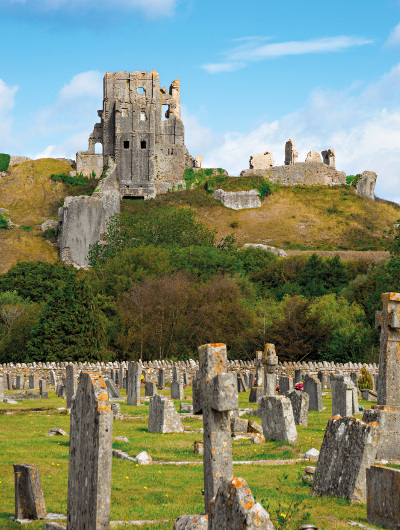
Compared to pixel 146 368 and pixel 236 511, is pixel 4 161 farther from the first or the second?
pixel 236 511

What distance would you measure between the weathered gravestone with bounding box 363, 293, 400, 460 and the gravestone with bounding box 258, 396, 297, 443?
200 cm

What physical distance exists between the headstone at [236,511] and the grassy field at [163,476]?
5.80 ft

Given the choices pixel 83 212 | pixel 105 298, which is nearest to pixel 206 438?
pixel 105 298

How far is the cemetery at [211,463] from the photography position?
7.30 metres

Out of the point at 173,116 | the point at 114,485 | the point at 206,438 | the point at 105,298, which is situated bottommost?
the point at 114,485

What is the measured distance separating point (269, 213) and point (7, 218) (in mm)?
30015

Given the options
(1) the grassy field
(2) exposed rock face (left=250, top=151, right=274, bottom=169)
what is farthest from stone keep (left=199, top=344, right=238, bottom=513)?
(2) exposed rock face (left=250, top=151, right=274, bottom=169)

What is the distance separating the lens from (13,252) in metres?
79.6

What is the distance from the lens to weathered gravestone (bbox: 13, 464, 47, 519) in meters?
8.98

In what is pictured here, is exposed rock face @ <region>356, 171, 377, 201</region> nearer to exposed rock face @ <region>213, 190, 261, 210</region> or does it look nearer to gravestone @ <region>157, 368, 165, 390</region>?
exposed rock face @ <region>213, 190, 261, 210</region>

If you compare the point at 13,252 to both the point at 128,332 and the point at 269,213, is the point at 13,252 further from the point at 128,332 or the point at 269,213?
the point at 128,332

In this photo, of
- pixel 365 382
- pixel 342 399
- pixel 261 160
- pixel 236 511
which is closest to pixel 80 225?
pixel 261 160

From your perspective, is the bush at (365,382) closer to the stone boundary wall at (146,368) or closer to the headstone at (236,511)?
the stone boundary wall at (146,368)

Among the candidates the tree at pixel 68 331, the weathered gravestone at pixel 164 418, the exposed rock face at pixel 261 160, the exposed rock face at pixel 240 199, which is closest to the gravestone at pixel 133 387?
the weathered gravestone at pixel 164 418
